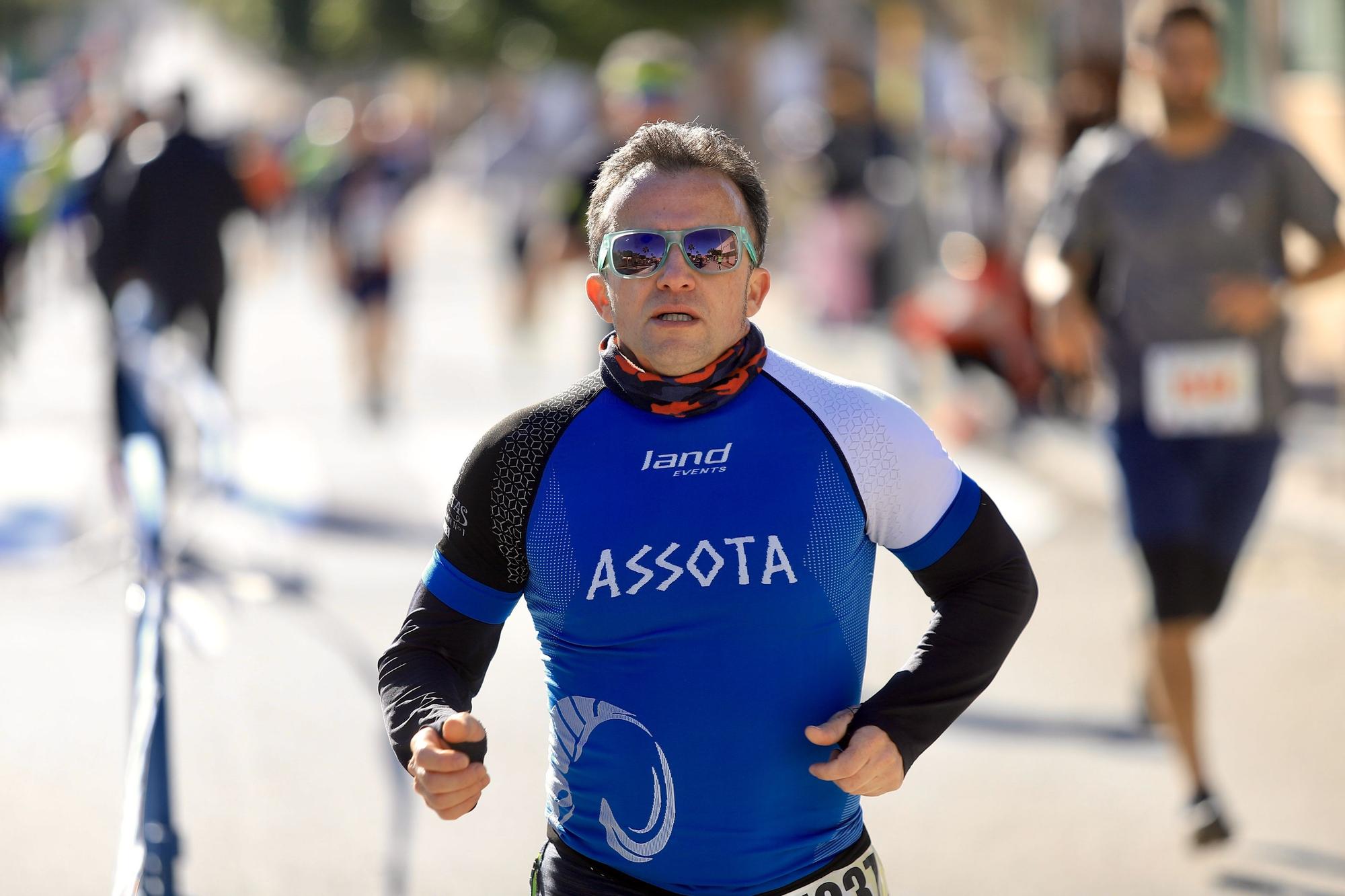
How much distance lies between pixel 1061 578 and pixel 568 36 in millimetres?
29274

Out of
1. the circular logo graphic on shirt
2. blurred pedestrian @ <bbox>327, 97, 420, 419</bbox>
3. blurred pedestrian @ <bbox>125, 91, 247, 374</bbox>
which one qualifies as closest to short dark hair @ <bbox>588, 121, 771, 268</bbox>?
the circular logo graphic on shirt

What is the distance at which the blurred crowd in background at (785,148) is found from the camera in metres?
10.5

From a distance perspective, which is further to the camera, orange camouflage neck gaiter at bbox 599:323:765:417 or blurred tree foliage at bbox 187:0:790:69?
blurred tree foliage at bbox 187:0:790:69

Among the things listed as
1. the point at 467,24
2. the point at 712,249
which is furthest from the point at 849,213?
the point at 467,24

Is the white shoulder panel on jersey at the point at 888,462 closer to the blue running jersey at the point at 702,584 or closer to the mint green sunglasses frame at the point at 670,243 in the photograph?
the blue running jersey at the point at 702,584

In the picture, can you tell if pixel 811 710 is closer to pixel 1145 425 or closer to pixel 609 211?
pixel 609 211

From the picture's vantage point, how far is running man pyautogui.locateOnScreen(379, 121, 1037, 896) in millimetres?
2818

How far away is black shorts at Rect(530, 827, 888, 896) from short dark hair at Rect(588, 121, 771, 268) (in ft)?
2.82

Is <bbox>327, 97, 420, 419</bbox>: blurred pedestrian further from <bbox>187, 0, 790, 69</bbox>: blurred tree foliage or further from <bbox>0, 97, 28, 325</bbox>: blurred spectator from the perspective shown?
<bbox>187, 0, 790, 69</bbox>: blurred tree foliage

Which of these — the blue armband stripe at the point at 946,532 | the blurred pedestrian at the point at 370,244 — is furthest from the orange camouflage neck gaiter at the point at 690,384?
the blurred pedestrian at the point at 370,244

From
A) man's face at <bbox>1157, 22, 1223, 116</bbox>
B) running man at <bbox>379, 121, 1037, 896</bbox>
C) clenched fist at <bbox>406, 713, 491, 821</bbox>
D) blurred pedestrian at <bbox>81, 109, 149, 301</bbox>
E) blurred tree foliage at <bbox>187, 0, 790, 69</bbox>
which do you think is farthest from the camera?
blurred tree foliage at <bbox>187, 0, 790, 69</bbox>

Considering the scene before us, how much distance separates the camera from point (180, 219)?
10461mm

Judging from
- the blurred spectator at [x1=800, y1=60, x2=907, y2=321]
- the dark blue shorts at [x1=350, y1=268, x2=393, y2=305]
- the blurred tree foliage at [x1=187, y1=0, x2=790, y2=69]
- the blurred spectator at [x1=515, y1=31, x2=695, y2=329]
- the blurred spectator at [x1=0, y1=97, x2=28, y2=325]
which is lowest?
the blurred spectator at [x1=515, y1=31, x2=695, y2=329]

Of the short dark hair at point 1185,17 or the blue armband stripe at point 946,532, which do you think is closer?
the blue armband stripe at point 946,532
